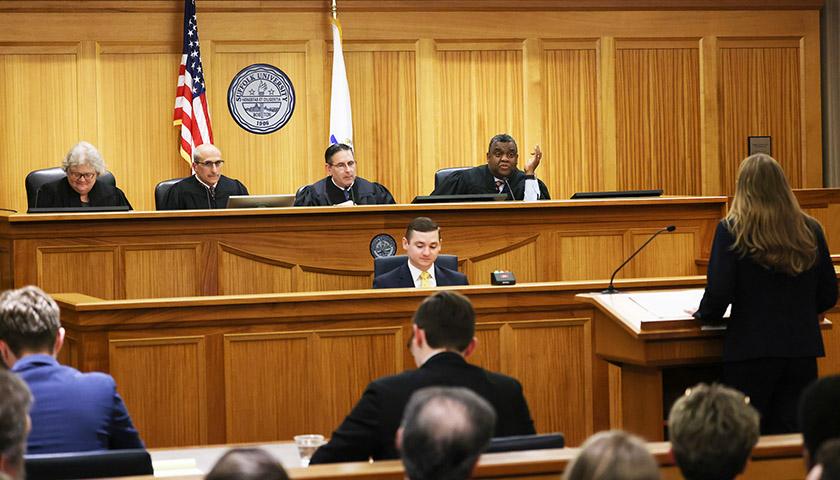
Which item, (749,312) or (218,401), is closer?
(749,312)

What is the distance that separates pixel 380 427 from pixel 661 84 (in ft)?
24.5

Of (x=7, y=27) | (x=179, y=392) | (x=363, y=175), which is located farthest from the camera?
(x=363, y=175)

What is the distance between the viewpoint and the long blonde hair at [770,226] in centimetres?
357

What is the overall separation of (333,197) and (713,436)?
5.48 meters

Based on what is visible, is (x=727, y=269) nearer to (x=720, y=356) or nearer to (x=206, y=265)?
(x=720, y=356)

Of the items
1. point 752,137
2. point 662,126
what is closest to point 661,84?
point 662,126

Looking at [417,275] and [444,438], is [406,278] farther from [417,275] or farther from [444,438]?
Answer: [444,438]

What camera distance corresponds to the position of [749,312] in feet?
12.0

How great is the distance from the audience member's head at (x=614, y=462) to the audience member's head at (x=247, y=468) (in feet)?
1.54

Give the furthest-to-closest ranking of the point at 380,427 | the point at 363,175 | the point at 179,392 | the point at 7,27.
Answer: the point at 363,175 < the point at 7,27 < the point at 179,392 < the point at 380,427

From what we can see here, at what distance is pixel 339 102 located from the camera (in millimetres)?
8820

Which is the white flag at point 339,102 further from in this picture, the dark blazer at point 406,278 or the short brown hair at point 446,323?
the short brown hair at point 446,323

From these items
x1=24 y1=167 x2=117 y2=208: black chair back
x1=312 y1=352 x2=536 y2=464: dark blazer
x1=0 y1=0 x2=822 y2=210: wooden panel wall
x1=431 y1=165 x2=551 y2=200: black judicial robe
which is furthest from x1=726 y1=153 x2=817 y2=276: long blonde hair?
x1=0 y1=0 x2=822 y2=210: wooden panel wall

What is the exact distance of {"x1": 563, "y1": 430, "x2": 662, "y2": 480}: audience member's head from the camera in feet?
4.86
